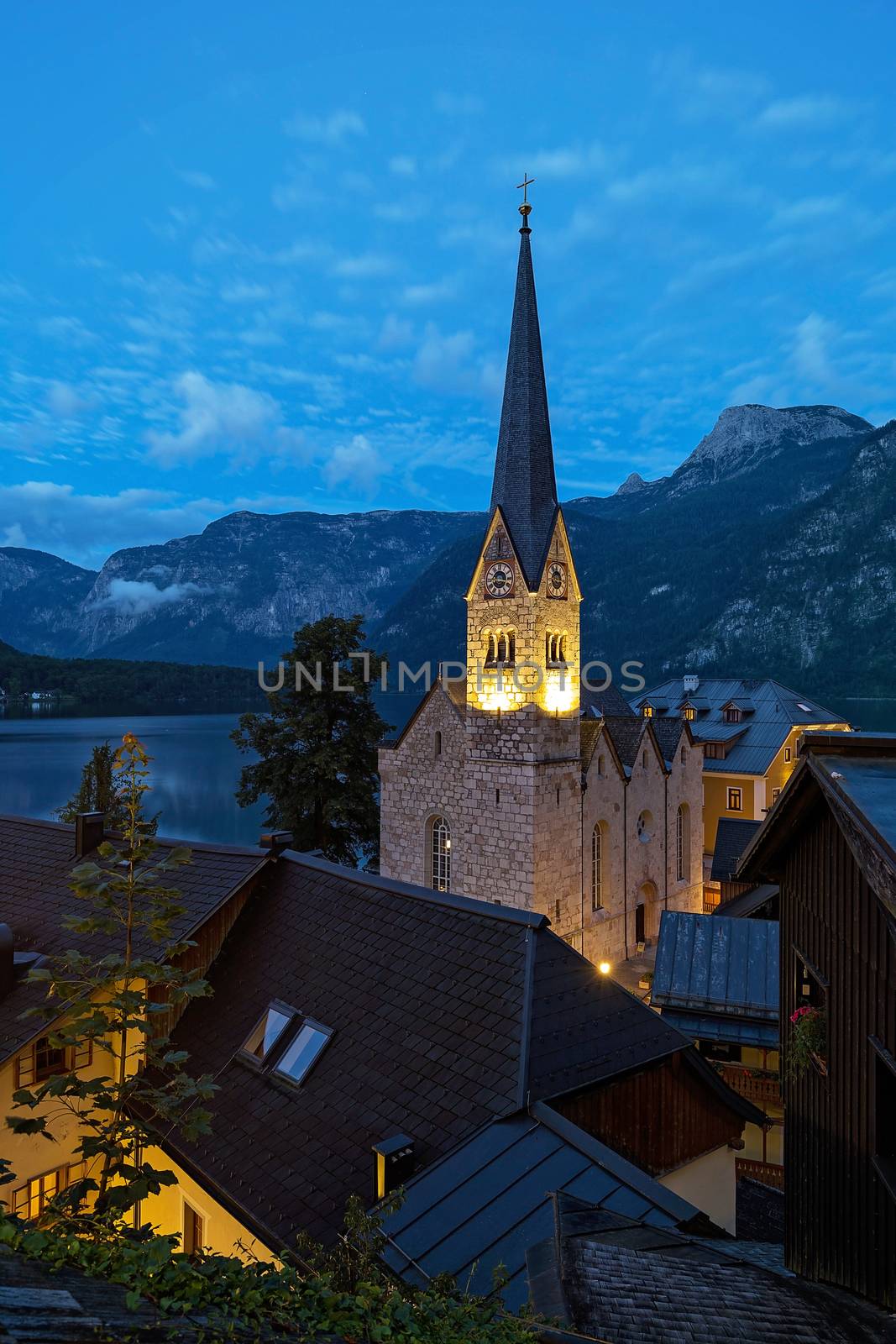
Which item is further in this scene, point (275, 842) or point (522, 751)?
point (522, 751)

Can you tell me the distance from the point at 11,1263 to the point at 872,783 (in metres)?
5.42

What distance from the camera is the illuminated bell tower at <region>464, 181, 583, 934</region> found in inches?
883

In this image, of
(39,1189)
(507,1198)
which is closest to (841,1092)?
(507,1198)

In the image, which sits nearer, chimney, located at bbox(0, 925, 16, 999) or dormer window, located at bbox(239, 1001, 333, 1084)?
dormer window, located at bbox(239, 1001, 333, 1084)

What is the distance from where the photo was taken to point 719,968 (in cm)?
1357

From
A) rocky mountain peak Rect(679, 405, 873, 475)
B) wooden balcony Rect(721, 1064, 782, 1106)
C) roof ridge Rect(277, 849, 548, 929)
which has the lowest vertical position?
wooden balcony Rect(721, 1064, 782, 1106)

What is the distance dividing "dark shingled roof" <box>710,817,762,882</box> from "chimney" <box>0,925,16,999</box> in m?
21.2

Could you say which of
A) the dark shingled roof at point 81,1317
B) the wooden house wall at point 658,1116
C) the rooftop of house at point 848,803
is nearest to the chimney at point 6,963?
the wooden house wall at point 658,1116

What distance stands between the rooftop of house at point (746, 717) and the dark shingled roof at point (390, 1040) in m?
30.6

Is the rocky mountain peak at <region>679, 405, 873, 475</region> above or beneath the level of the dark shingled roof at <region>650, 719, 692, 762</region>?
above

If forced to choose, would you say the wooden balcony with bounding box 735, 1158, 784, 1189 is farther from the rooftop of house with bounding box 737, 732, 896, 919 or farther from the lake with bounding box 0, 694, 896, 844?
the lake with bounding box 0, 694, 896, 844

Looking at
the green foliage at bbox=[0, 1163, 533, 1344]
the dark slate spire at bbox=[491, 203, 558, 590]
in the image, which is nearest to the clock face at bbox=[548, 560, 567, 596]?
the dark slate spire at bbox=[491, 203, 558, 590]

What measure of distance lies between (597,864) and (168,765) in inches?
2385

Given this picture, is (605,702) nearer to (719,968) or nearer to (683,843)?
(683,843)
